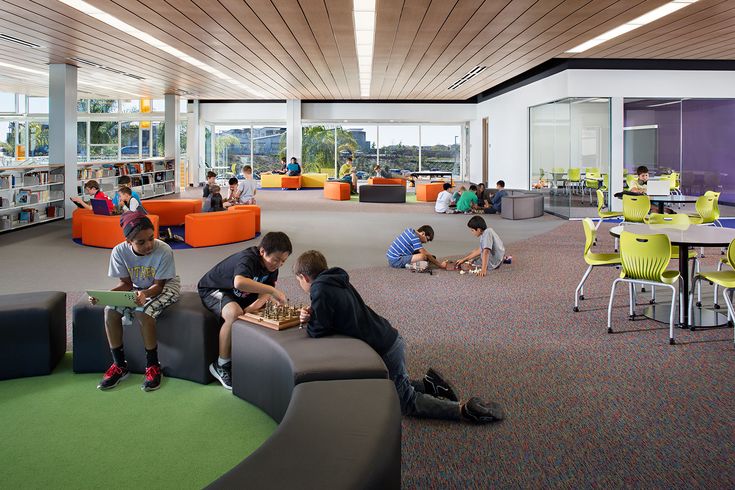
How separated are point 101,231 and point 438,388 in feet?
29.0

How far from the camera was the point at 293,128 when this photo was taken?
28.7 m

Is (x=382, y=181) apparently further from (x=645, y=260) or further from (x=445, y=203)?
(x=645, y=260)

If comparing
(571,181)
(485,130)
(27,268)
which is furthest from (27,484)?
(485,130)

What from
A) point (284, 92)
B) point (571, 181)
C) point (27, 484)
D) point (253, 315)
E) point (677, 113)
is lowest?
point (27, 484)

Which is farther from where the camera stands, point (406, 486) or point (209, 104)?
point (209, 104)

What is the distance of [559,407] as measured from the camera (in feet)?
14.4

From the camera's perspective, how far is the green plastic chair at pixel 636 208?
1061cm

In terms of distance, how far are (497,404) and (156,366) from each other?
2.44 meters

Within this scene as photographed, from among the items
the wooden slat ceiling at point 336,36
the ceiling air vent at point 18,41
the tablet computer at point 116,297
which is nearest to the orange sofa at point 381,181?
the wooden slat ceiling at point 336,36

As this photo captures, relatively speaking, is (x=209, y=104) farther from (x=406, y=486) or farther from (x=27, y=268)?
(x=406, y=486)

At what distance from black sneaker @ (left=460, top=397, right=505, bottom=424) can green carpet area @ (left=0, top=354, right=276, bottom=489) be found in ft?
3.99

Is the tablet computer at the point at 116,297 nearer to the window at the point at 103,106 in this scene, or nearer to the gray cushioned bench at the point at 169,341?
the gray cushioned bench at the point at 169,341

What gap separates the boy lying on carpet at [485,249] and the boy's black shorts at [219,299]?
4968mm

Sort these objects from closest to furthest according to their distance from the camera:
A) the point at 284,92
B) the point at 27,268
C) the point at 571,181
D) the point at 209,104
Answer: the point at 27,268, the point at 571,181, the point at 284,92, the point at 209,104
